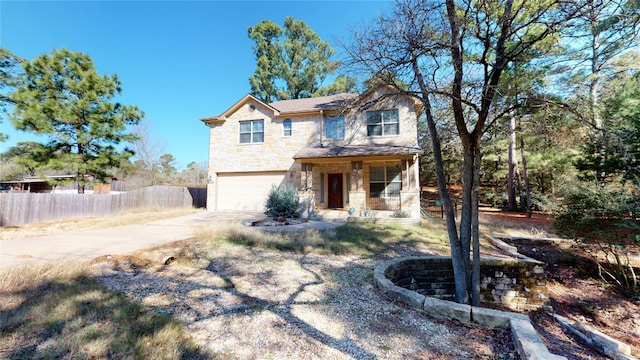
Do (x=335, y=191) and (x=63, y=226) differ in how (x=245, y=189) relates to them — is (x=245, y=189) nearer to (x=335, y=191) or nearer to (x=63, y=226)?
(x=335, y=191)

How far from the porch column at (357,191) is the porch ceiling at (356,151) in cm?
69

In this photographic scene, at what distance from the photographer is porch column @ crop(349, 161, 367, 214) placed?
40.7ft

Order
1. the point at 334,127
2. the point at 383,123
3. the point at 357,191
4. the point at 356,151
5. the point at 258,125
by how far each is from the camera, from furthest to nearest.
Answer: the point at 258,125 < the point at 334,127 < the point at 383,123 < the point at 357,191 < the point at 356,151

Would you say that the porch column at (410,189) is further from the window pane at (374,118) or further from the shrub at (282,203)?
the shrub at (282,203)

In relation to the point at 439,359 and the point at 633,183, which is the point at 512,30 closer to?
the point at 439,359

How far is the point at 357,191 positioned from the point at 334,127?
13.4 ft

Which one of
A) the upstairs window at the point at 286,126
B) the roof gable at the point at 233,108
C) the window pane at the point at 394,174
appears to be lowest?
the window pane at the point at 394,174

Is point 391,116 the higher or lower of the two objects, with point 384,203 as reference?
higher

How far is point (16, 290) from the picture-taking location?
10.9 feet

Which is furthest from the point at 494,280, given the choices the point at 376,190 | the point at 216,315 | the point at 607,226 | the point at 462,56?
the point at 376,190

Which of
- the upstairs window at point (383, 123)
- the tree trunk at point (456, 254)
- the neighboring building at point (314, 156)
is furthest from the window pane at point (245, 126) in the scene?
the tree trunk at point (456, 254)

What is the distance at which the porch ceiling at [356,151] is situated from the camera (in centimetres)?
1183

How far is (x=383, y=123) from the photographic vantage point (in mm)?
13695

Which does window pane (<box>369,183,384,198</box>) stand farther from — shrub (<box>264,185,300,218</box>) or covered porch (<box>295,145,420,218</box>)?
shrub (<box>264,185,300,218</box>)
